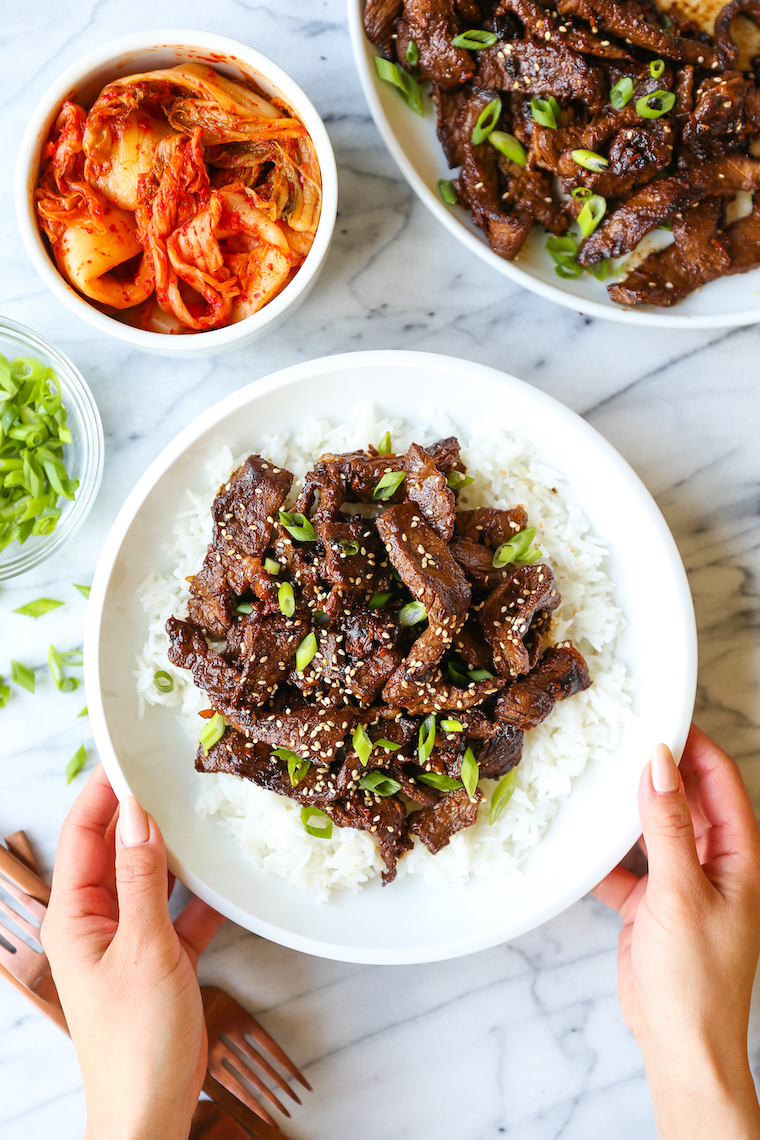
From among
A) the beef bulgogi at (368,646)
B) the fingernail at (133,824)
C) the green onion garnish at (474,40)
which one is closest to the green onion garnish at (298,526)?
the beef bulgogi at (368,646)

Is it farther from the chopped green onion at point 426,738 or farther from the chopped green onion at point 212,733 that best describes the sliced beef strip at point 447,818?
the chopped green onion at point 212,733

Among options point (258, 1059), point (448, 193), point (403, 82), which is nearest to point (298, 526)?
point (448, 193)

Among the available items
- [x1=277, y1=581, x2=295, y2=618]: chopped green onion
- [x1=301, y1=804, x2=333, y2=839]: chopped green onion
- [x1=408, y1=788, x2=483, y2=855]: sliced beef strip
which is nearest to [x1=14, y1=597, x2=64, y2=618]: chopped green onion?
[x1=277, y1=581, x2=295, y2=618]: chopped green onion

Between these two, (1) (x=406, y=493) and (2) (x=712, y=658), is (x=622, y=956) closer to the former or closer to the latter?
(2) (x=712, y=658)

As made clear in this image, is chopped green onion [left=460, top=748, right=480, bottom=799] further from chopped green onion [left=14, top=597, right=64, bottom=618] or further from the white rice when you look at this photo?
chopped green onion [left=14, top=597, right=64, bottom=618]

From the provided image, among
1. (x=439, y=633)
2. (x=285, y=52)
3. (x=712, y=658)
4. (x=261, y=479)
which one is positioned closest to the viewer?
(x=439, y=633)

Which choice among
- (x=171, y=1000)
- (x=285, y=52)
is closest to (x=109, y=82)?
(x=285, y=52)
